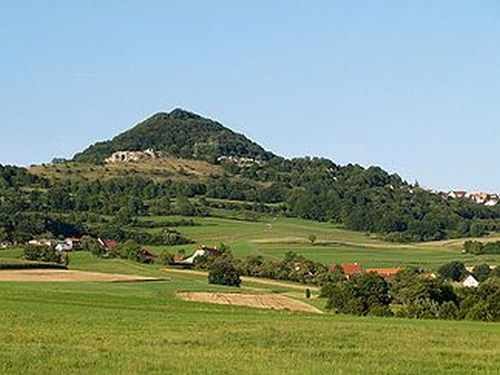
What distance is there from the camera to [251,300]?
213 ft

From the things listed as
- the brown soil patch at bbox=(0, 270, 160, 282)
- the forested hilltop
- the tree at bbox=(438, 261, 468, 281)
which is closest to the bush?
the brown soil patch at bbox=(0, 270, 160, 282)

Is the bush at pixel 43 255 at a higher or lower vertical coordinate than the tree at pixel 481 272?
higher

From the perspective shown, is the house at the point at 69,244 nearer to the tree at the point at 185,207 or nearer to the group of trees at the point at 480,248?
the tree at the point at 185,207

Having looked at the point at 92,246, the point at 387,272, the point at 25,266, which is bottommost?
the point at 387,272

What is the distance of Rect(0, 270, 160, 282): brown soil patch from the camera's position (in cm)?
7244

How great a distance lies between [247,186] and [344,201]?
20.4 meters

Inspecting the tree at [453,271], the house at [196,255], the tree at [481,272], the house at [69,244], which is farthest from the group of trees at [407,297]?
the house at [69,244]

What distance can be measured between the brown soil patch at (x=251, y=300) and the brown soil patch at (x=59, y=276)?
1226cm

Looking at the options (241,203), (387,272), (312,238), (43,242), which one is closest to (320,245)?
(312,238)

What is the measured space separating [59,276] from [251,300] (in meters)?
17.1

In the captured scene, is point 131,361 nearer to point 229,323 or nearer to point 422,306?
point 229,323

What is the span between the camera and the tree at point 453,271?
339ft

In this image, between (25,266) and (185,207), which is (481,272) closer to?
(25,266)

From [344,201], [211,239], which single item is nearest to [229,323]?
[211,239]
